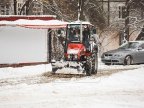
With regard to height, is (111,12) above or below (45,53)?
above

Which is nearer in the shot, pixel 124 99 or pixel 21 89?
pixel 124 99

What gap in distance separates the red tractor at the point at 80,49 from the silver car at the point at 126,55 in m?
6.25

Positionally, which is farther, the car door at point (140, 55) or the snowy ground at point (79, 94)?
the car door at point (140, 55)

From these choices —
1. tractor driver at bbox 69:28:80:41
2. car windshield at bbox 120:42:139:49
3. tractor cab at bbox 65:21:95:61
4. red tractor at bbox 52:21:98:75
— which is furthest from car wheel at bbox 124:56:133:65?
tractor driver at bbox 69:28:80:41

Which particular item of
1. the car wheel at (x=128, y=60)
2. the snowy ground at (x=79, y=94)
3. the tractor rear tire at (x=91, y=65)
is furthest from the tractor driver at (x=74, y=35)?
the car wheel at (x=128, y=60)

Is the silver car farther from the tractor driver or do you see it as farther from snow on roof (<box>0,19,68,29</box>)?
the tractor driver

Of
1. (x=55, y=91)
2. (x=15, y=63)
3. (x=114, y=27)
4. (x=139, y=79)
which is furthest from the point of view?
(x=114, y=27)

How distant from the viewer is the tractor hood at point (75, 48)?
2091 centimetres

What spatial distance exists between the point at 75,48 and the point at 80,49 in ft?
0.81

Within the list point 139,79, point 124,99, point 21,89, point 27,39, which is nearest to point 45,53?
point 27,39

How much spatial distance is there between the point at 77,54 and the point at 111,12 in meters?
29.1

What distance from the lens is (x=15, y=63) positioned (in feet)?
90.7

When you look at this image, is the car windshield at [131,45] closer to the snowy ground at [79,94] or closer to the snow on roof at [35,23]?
the snow on roof at [35,23]

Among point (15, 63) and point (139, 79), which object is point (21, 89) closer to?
point (139, 79)
